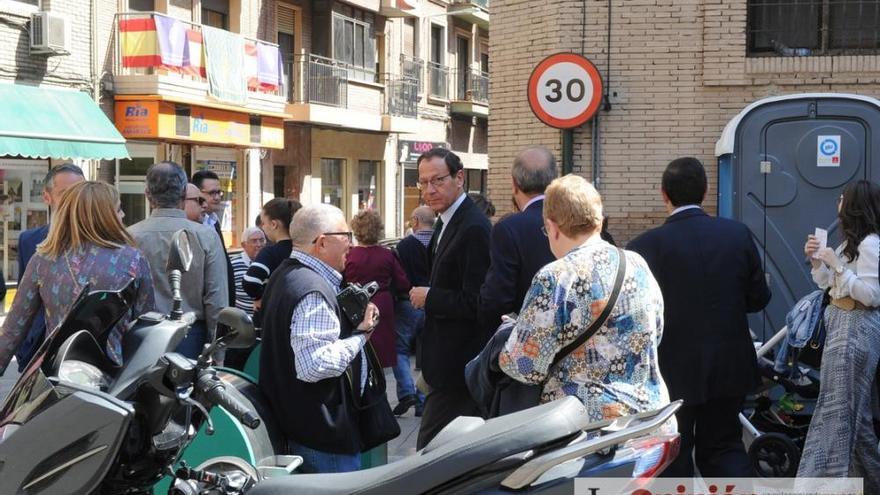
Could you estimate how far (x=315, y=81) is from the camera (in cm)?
2906

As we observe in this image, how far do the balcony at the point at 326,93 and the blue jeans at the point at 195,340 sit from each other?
22532 millimetres

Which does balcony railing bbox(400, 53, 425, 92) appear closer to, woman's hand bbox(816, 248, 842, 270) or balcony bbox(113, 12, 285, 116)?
balcony bbox(113, 12, 285, 116)

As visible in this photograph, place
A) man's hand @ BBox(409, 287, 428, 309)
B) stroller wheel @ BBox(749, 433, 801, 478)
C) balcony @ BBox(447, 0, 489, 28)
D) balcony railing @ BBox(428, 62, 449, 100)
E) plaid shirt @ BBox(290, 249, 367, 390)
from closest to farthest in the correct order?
1. plaid shirt @ BBox(290, 249, 367, 390)
2. man's hand @ BBox(409, 287, 428, 309)
3. stroller wheel @ BBox(749, 433, 801, 478)
4. balcony railing @ BBox(428, 62, 449, 100)
5. balcony @ BBox(447, 0, 489, 28)

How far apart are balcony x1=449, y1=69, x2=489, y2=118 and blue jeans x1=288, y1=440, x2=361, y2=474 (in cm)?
3489

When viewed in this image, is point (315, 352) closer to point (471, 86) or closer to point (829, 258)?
point (829, 258)

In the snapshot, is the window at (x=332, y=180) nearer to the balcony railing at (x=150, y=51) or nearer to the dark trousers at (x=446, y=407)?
the balcony railing at (x=150, y=51)

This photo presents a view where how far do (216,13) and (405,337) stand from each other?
18.4 metres

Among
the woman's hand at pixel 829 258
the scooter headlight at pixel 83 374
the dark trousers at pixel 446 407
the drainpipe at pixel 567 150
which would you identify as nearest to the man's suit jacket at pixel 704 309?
the woman's hand at pixel 829 258

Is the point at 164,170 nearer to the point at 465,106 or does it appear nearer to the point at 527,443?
the point at 527,443

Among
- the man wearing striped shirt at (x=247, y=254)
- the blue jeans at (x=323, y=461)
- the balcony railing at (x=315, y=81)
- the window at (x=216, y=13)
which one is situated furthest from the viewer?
the balcony railing at (x=315, y=81)

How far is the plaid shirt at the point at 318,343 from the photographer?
14.0ft

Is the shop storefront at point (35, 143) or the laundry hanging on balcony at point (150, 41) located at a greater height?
the laundry hanging on balcony at point (150, 41)

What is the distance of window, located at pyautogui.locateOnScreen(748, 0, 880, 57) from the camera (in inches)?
427

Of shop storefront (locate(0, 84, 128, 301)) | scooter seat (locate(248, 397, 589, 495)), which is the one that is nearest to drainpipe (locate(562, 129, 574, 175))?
scooter seat (locate(248, 397, 589, 495))
